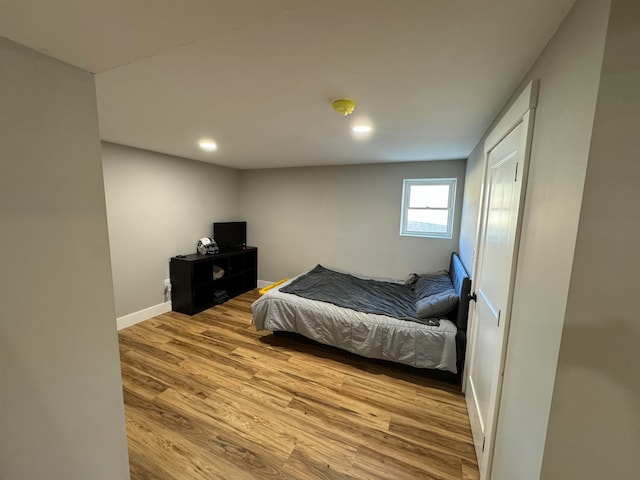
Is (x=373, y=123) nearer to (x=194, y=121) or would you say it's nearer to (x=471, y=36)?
(x=471, y=36)

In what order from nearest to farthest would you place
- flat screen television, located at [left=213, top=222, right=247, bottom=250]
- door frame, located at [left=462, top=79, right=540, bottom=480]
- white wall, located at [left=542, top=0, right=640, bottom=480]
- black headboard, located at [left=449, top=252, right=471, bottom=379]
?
white wall, located at [left=542, top=0, right=640, bottom=480] < door frame, located at [left=462, top=79, right=540, bottom=480] < black headboard, located at [left=449, top=252, right=471, bottom=379] < flat screen television, located at [left=213, top=222, right=247, bottom=250]

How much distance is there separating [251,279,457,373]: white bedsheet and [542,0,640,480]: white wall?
156 cm

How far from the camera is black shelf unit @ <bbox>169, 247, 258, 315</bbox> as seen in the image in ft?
11.5

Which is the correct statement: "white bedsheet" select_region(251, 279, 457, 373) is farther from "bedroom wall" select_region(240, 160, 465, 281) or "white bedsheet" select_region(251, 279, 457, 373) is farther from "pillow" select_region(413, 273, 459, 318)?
"bedroom wall" select_region(240, 160, 465, 281)

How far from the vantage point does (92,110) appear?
33.7 inches

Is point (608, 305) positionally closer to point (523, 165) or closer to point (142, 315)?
point (523, 165)

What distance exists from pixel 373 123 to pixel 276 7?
1494mm

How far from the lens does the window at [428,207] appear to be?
3.55 m

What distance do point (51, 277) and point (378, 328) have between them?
2.32 m

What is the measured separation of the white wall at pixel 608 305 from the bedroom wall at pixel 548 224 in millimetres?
24

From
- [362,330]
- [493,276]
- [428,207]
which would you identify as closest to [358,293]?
[362,330]

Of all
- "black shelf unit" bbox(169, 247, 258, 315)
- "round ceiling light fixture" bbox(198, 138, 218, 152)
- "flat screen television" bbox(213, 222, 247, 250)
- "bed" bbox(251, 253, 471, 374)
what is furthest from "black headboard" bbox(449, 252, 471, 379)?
"flat screen television" bbox(213, 222, 247, 250)

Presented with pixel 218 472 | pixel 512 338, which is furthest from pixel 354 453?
pixel 512 338

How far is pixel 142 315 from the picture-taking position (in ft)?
10.8
